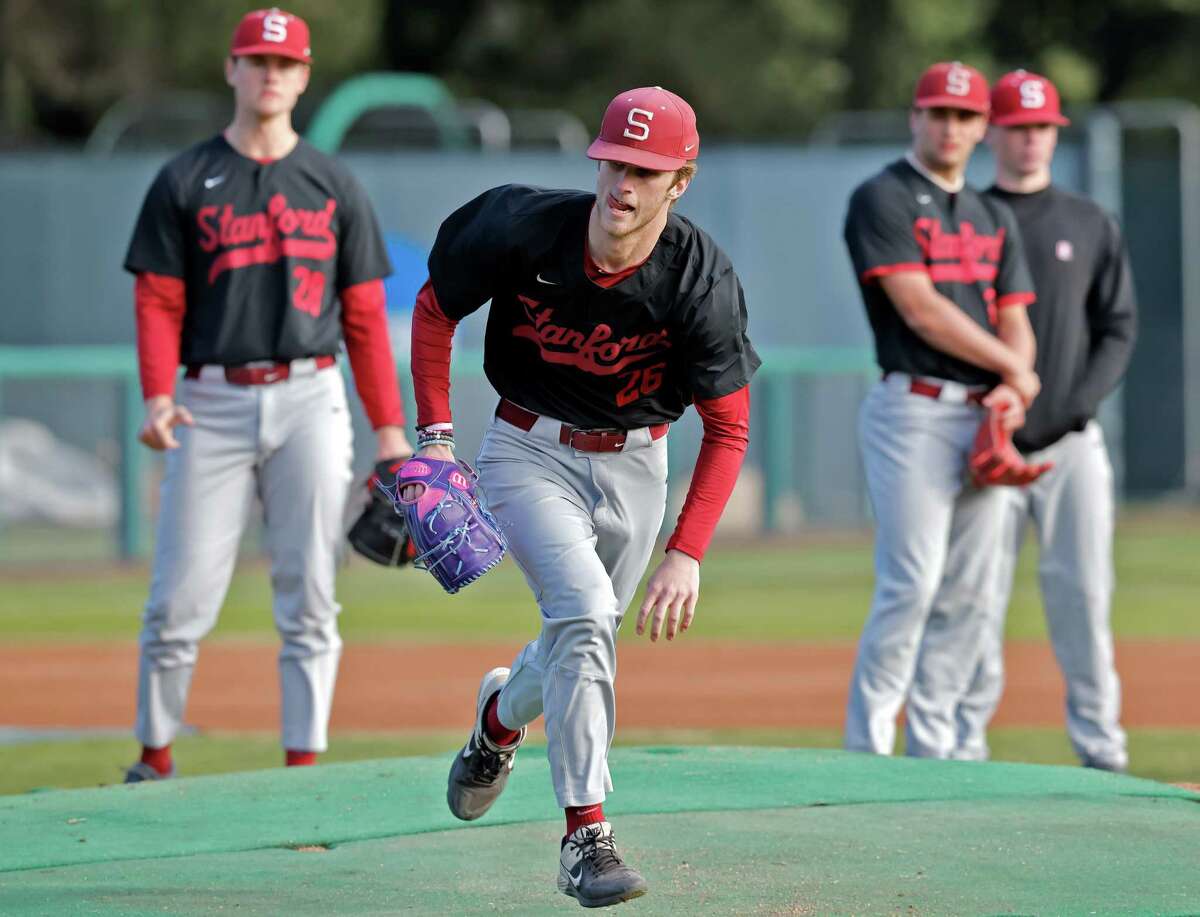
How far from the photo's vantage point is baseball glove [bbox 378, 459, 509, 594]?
4.61 metres

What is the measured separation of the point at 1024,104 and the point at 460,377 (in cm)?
885

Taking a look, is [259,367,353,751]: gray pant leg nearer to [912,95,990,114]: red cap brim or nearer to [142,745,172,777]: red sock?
[142,745,172,777]: red sock

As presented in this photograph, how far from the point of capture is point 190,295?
20.6 ft

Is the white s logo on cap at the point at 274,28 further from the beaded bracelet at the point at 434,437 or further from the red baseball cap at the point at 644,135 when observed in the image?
the red baseball cap at the point at 644,135

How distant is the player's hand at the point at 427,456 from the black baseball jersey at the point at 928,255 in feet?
7.28

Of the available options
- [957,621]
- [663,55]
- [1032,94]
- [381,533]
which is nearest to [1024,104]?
[1032,94]

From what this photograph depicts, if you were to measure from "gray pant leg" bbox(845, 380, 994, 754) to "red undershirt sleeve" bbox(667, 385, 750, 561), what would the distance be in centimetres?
190

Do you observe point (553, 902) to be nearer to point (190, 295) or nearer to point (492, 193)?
point (492, 193)

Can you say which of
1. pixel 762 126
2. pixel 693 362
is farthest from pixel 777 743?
pixel 762 126

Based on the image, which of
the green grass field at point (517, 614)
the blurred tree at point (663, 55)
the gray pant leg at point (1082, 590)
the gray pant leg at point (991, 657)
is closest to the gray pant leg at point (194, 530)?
the green grass field at point (517, 614)

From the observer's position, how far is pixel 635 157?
4340 mm

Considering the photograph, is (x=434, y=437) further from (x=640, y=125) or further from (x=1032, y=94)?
(x=1032, y=94)

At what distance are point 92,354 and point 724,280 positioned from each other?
11261mm

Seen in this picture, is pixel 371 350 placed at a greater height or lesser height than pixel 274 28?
lesser
